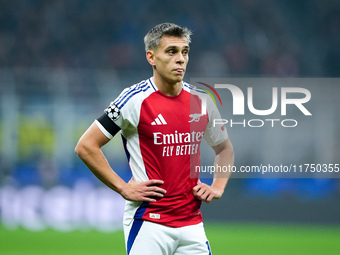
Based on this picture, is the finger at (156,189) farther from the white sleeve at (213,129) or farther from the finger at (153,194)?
the white sleeve at (213,129)

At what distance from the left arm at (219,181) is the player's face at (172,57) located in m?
0.74

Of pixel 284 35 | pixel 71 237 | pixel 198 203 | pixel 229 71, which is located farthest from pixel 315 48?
pixel 198 203

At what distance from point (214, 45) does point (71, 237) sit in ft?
27.9

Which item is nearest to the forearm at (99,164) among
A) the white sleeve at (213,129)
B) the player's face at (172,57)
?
the player's face at (172,57)

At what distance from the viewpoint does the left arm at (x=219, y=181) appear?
13.9 ft

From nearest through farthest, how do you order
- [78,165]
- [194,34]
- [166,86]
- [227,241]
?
[166,86]
[227,241]
[78,165]
[194,34]

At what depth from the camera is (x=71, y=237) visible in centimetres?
1097

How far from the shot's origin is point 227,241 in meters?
10.5

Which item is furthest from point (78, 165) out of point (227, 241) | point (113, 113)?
point (113, 113)

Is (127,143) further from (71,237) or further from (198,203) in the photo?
(71,237)

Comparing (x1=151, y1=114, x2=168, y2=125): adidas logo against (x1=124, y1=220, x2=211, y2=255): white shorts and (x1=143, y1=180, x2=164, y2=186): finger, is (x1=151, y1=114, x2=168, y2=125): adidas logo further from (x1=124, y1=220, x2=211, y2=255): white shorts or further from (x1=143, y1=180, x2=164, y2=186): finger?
(x1=124, y1=220, x2=211, y2=255): white shorts

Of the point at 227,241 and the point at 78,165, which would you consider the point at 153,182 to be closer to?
the point at 227,241

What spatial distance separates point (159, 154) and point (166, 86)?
50 centimetres

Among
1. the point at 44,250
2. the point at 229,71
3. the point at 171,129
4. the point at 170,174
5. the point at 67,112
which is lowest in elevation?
the point at 44,250
